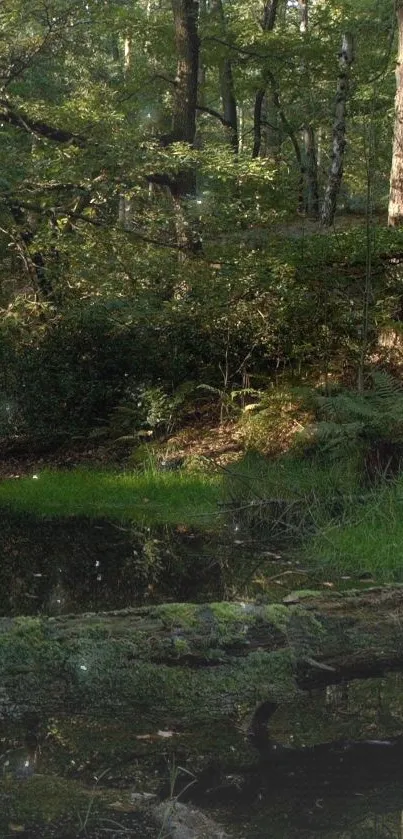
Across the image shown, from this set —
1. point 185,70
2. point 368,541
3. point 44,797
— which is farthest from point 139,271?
point 44,797

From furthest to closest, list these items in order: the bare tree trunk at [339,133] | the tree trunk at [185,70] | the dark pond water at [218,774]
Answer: the bare tree trunk at [339,133]
the tree trunk at [185,70]
the dark pond water at [218,774]

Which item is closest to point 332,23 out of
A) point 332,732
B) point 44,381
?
point 44,381

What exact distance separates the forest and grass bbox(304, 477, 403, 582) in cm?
2

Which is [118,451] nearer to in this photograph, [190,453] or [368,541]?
[190,453]

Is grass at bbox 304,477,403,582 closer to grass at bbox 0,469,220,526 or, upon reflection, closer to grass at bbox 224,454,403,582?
grass at bbox 224,454,403,582

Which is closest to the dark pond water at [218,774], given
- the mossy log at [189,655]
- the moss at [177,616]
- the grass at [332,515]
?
the mossy log at [189,655]

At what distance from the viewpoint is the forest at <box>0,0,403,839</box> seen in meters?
3.82

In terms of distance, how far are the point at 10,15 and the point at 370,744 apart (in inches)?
437

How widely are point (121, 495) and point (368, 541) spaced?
3964mm

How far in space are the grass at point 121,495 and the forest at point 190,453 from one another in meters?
0.05

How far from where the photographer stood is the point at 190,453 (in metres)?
12.2

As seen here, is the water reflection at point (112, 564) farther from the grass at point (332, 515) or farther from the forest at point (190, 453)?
the grass at point (332, 515)

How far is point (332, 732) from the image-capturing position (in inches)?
162

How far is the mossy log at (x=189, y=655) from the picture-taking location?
14.1 feet
